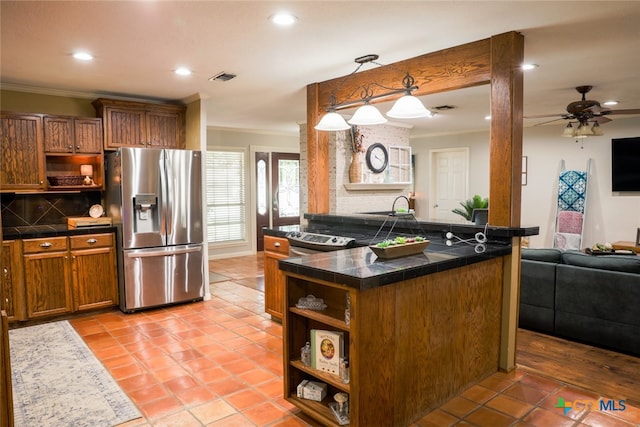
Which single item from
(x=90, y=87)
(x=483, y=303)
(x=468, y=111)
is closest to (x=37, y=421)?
(x=483, y=303)

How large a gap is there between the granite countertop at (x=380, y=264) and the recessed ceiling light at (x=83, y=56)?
2.36 m

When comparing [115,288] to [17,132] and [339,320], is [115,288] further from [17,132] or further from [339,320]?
[339,320]

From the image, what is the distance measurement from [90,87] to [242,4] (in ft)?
9.25

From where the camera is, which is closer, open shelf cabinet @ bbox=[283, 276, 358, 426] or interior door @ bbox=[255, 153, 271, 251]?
open shelf cabinet @ bbox=[283, 276, 358, 426]

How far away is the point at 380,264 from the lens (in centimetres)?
230

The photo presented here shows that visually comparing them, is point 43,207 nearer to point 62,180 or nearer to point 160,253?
point 62,180

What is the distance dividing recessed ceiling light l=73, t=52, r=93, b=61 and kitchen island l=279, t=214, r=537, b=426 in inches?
93.0

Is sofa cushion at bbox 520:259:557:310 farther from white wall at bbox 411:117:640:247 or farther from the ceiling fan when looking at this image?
white wall at bbox 411:117:640:247

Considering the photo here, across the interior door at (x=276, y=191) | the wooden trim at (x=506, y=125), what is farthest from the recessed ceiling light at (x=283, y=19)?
the interior door at (x=276, y=191)
